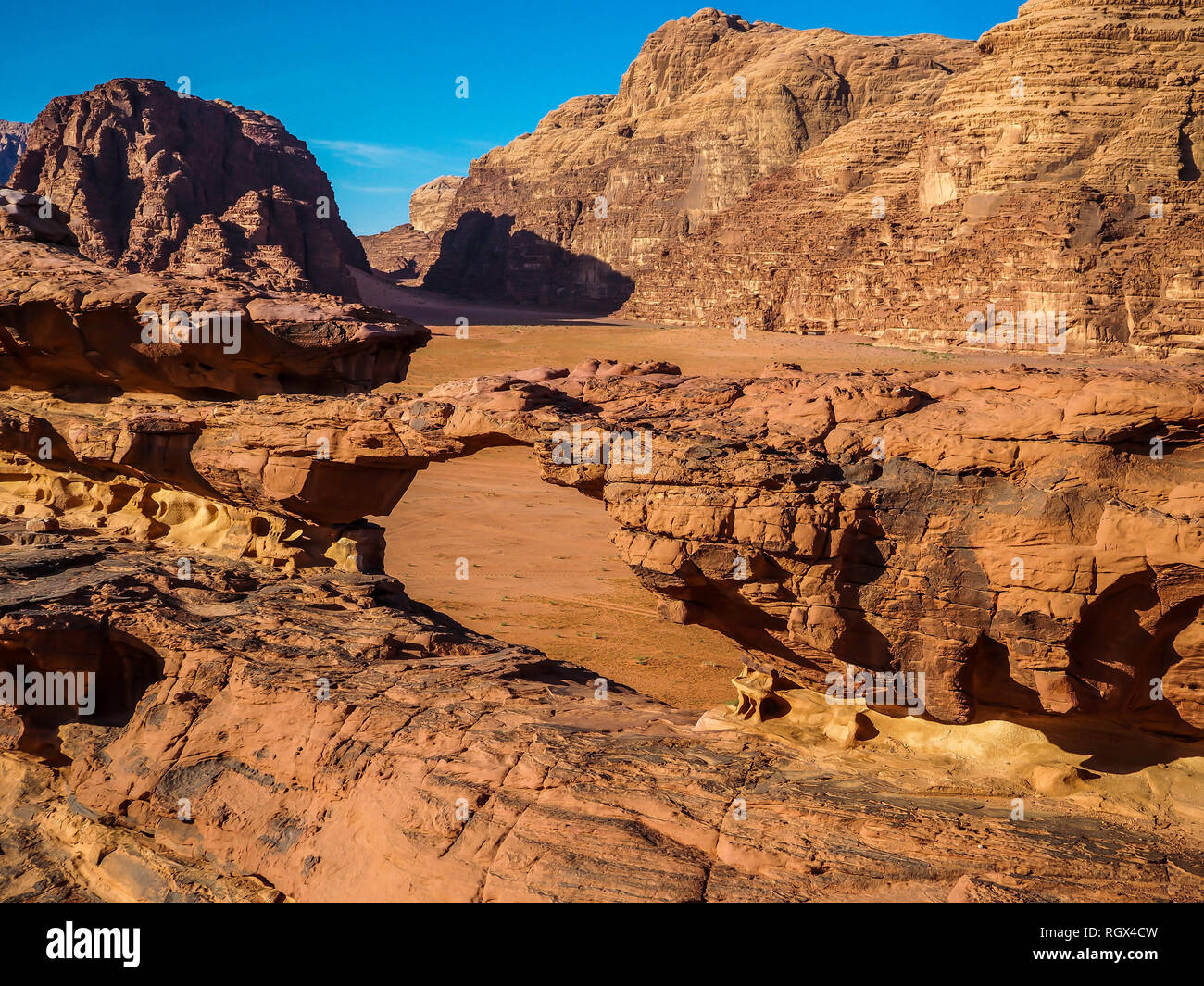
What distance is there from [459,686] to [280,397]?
4.18m

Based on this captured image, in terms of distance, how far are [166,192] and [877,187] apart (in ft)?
167

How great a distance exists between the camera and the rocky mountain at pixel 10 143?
143500 mm

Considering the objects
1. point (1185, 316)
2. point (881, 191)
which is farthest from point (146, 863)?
point (881, 191)

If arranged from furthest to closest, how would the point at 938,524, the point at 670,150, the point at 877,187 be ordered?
the point at 670,150, the point at 877,187, the point at 938,524

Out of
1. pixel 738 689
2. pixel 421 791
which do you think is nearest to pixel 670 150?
pixel 738 689

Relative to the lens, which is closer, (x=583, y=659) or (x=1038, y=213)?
(x=583, y=659)

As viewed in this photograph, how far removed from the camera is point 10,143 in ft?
498

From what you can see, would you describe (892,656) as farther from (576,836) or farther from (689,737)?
(576,836)

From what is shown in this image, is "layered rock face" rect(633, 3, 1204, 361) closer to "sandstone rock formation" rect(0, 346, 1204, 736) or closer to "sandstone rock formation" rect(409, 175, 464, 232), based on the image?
"sandstone rock formation" rect(0, 346, 1204, 736)

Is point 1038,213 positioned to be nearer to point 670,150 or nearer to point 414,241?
point 670,150

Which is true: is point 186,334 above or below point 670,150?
below

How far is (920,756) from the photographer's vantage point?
6.43 metres
